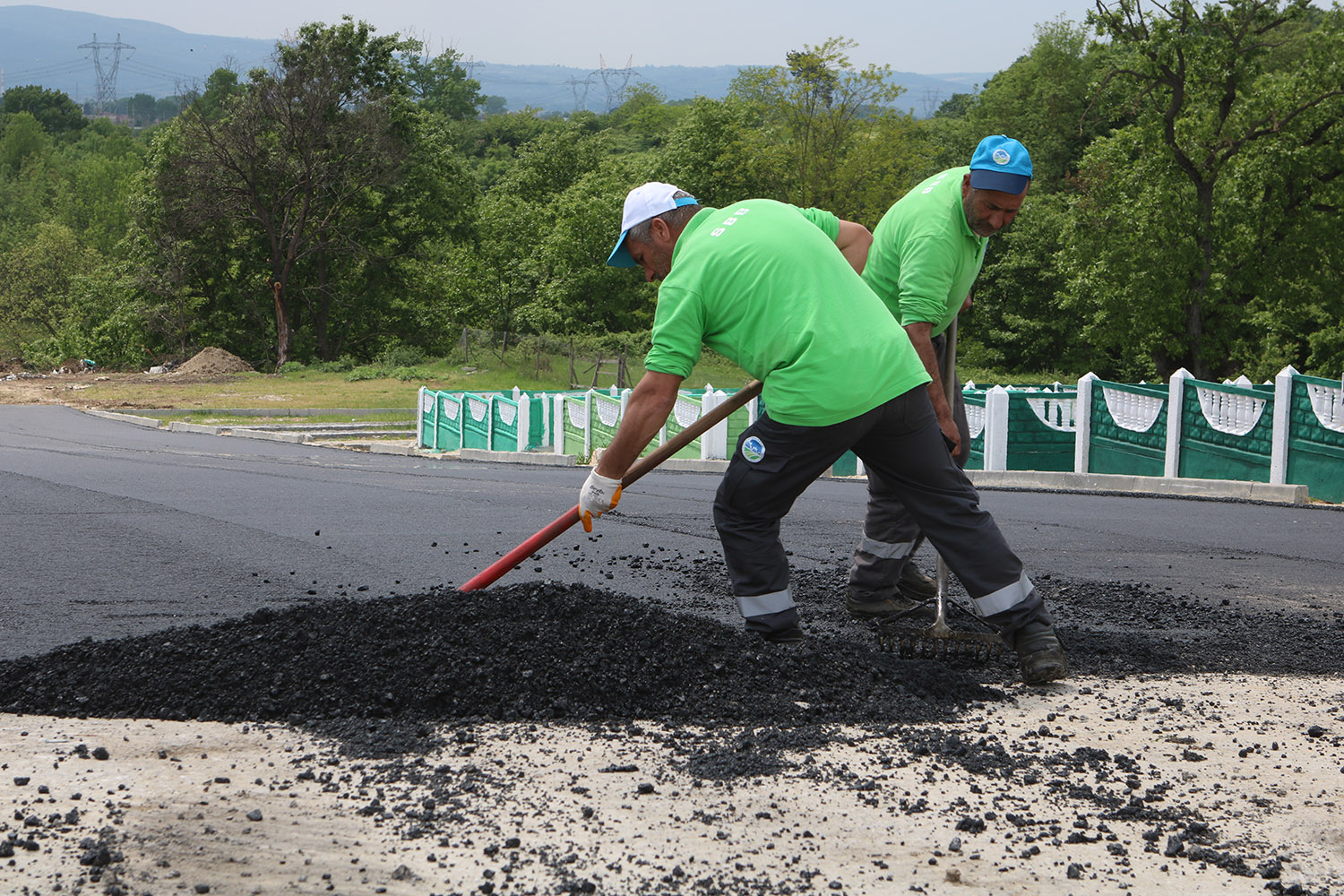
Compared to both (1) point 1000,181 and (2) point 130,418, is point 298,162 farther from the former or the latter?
(1) point 1000,181

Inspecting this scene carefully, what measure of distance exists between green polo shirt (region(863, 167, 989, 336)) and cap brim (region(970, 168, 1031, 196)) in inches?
5.7

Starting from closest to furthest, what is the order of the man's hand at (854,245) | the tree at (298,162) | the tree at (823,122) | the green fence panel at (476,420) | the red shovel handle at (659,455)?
the red shovel handle at (659,455) → the man's hand at (854,245) → the green fence panel at (476,420) → the tree at (823,122) → the tree at (298,162)

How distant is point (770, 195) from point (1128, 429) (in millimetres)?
28097

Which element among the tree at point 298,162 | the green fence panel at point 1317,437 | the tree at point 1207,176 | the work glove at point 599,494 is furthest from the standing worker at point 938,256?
the tree at point 298,162

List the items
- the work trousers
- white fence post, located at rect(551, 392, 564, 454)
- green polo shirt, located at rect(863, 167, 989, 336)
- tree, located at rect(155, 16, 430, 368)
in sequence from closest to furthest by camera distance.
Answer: the work trousers
green polo shirt, located at rect(863, 167, 989, 336)
white fence post, located at rect(551, 392, 564, 454)
tree, located at rect(155, 16, 430, 368)

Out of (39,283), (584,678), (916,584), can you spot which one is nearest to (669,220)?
(584,678)

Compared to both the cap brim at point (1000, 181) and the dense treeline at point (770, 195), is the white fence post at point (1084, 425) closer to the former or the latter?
the cap brim at point (1000, 181)

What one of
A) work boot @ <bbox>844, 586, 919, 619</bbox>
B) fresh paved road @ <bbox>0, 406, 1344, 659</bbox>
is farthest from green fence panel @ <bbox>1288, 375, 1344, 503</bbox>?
work boot @ <bbox>844, 586, 919, 619</bbox>

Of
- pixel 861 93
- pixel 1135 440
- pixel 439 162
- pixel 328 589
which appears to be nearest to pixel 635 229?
pixel 328 589

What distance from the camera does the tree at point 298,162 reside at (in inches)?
1804

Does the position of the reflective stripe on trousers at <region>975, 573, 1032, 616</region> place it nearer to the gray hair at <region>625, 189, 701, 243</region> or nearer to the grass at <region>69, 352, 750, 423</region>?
the gray hair at <region>625, 189, 701, 243</region>

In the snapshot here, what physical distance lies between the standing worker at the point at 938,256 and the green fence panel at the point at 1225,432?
8420 mm

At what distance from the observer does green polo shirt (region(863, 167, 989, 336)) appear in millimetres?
4328

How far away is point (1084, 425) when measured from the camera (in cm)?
1397
